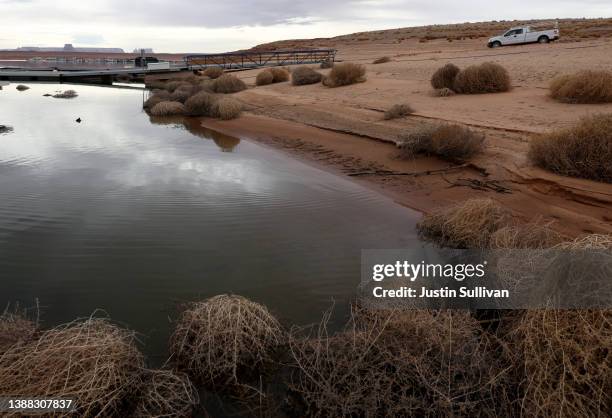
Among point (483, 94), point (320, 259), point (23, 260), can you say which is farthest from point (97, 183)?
point (483, 94)

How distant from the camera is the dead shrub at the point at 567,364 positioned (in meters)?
2.98

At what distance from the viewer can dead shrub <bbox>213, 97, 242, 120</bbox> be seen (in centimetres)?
1795

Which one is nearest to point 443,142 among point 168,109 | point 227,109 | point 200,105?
point 227,109

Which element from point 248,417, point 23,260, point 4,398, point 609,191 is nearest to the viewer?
point 4,398

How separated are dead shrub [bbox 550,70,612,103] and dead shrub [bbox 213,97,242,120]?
430 inches

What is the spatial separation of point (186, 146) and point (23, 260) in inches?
317

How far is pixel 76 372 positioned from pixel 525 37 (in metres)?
37.0

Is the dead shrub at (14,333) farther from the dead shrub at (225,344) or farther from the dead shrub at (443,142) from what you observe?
Answer: the dead shrub at (443,142)

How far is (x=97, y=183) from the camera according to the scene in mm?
9602

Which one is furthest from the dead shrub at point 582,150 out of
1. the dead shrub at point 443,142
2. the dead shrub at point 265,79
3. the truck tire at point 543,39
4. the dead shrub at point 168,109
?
the truck tire at point 543,39

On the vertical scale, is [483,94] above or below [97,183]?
above

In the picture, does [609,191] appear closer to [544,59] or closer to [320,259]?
[320,259]

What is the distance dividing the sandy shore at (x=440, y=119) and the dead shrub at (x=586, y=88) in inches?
14.2

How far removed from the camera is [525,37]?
3319cm
